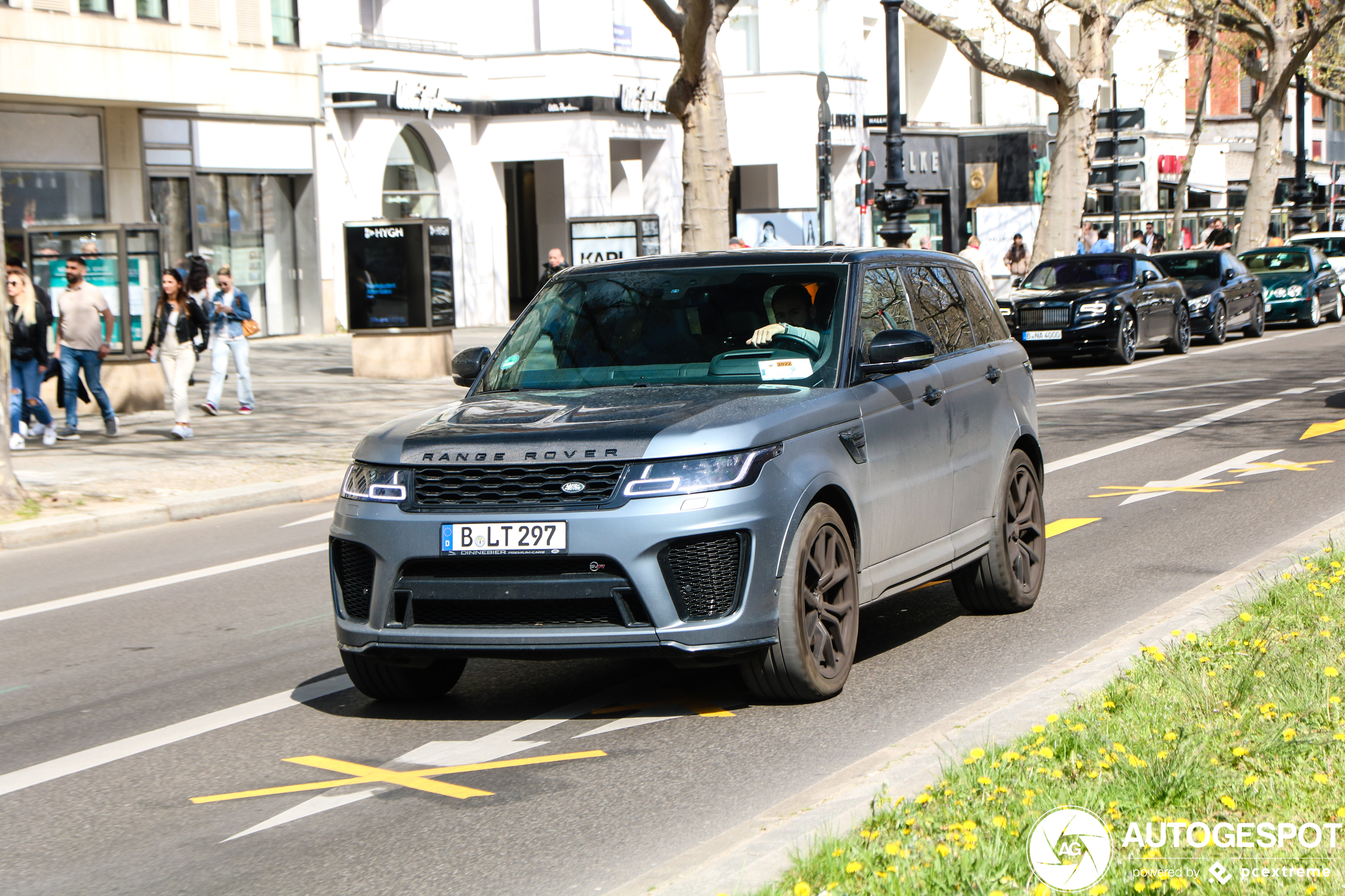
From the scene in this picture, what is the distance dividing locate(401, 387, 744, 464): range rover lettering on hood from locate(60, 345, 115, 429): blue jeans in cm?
1200

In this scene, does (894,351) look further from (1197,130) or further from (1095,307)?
(1197,130)

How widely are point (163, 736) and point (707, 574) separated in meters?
2.21

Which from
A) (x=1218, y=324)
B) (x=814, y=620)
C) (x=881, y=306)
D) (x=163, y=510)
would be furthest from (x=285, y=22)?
(x=814, y=620)

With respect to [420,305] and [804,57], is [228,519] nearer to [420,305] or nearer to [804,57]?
[420,305]

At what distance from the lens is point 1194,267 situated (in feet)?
102

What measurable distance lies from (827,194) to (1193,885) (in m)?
24.1

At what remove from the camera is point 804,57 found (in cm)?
4853

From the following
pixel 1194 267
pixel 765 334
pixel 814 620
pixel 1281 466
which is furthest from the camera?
pixel 1194 267

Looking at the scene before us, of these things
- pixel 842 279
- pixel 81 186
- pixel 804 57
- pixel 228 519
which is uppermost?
pixel 804 57

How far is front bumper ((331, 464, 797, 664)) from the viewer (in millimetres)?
5879

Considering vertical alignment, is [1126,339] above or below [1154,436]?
above

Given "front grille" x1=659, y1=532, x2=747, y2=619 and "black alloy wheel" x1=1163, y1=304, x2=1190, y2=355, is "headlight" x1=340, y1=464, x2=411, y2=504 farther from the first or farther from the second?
"black alloy wheel" x1=1163, y1=304, x2=1190, y2=355

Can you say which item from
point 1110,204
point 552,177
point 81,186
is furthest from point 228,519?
point 1110,204

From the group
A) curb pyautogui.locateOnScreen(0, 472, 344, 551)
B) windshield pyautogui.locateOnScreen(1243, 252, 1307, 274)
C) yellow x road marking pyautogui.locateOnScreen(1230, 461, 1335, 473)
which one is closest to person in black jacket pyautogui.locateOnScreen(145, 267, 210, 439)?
curb pyautogui.locateOnScreen(0, 472, 344, 551)
